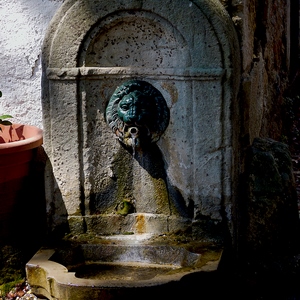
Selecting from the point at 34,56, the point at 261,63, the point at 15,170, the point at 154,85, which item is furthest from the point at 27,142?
the point at 261,63

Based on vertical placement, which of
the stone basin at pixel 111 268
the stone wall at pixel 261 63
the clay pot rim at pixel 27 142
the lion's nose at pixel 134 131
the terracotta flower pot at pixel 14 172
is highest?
the stone wall at pixel 261 63

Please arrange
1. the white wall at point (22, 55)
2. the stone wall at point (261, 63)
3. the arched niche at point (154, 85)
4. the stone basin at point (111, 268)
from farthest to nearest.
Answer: the white wall at point (22, 55) → the stone wall at point (261, 63) → the arched niche at point (154, 85) → the stone basin at point (111, 268)

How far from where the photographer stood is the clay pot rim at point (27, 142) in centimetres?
363

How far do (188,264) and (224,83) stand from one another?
955 millimetres

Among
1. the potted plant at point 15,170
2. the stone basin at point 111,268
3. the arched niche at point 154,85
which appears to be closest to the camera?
the stone basin at point 111,268

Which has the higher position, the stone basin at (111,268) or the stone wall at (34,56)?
the stone wall at (34,56)

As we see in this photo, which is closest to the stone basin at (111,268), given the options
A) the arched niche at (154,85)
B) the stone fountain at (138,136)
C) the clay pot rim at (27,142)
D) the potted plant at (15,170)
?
the stone fountain at (138,136)

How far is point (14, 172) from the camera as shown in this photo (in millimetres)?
3756

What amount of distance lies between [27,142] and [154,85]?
75 cm

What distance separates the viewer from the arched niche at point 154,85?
11.7ft

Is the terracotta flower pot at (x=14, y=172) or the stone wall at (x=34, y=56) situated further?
the stone wall at (x=34, y=56)

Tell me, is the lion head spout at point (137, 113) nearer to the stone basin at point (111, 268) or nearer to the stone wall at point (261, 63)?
the stone wall at point (261, 63)

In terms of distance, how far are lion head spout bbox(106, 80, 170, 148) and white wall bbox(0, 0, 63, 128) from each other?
1.73 ft

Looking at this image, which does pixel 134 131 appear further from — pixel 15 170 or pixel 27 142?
pixel 15 170
